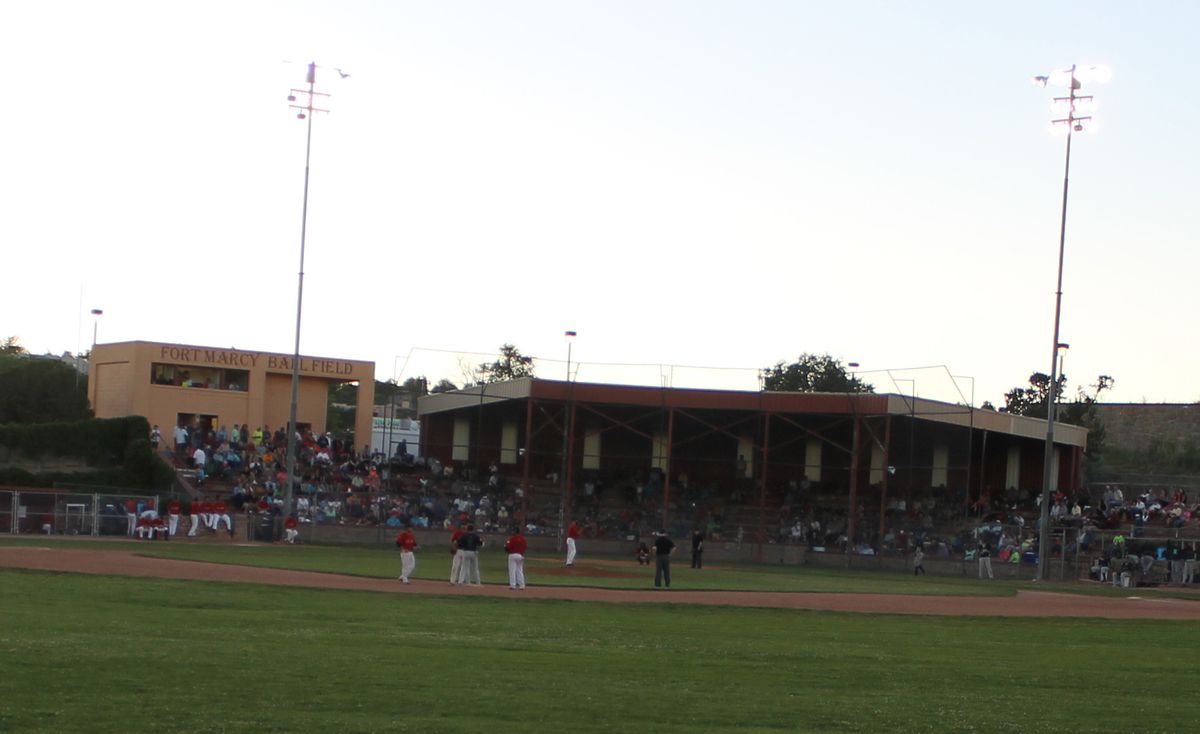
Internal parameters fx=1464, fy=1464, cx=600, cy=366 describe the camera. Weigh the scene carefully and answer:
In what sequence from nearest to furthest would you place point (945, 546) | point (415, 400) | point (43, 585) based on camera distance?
point (43, 585) → point (945, 546) → point (415, 400)

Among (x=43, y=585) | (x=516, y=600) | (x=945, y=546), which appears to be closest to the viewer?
(x=43, y=585)

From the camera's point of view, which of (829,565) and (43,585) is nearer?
(43,585)

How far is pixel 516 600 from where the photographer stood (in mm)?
28938

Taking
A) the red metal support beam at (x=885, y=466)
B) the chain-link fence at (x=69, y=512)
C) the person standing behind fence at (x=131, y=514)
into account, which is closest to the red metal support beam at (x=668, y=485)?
the red metal support beam at (x=885, y=466)

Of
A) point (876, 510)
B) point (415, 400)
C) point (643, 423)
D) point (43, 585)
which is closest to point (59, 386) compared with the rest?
point (415, 400)

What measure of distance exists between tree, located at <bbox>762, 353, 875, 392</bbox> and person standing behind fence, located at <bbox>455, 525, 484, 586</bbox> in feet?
244

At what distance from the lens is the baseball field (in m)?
13.0

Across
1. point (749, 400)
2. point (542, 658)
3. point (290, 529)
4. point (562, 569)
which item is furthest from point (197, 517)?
point (542, 658)

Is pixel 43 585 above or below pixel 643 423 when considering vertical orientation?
below

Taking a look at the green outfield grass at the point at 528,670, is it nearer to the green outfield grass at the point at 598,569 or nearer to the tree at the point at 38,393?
the green outfield grass at the point at 598,569

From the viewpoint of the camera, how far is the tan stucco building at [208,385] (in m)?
66.4

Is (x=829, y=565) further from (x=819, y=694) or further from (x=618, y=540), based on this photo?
(x=819, y=694)

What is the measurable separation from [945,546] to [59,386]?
49618 millimetres

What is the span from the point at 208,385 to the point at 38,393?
51.3ft
